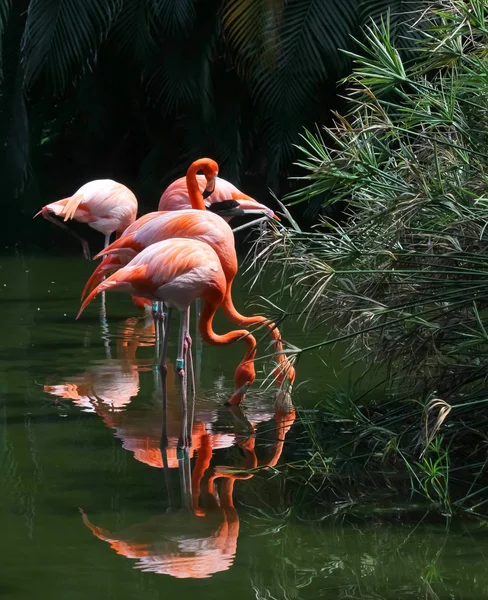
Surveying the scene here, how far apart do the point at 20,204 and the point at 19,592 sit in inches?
418

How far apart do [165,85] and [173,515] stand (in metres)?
8.29

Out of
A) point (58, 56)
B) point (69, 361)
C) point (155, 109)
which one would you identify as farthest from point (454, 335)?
point (155, 109)

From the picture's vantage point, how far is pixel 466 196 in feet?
13.1

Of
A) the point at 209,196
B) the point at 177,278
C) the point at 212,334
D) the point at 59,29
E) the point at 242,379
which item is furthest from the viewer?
the point at 59,29

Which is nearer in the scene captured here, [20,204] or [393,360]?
[393,360]

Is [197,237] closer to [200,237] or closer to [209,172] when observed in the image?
[200,237]

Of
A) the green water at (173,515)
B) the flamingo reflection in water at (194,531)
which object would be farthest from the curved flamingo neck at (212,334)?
the flamingo reflection in water at (194,531)

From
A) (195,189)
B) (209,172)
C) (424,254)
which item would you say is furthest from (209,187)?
(424,254)

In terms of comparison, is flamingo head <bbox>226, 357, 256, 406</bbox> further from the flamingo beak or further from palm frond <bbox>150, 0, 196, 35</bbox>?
palm frond <bbox>150, 0, 196, 35</bbox>

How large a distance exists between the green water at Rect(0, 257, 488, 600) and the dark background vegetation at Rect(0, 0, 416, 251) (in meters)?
5.17

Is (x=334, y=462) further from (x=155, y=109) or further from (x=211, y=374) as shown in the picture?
(x=155, y=109)

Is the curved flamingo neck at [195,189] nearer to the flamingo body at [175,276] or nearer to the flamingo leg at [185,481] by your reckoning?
the flamingo body at [175,276]

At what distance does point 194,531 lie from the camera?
338 cm

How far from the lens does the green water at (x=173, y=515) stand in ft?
9.82
